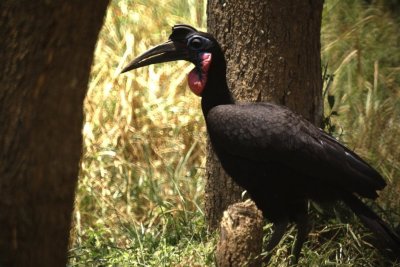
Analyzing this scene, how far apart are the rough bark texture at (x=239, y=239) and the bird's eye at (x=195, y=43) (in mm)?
1030

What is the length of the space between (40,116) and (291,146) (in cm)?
171

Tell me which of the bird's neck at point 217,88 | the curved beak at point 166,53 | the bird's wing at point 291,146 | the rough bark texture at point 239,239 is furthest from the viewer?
the curved beak at point 166,53

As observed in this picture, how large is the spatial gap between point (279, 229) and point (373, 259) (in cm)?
51

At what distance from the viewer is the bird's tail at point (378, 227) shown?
4.26m

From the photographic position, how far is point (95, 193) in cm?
561

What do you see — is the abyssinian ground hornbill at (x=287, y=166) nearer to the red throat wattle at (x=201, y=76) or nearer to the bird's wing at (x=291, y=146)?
the bird's wing at (x=291, y=146)

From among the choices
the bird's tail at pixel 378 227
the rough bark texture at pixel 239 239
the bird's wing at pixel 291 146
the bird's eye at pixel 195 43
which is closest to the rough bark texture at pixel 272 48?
the bird's eye at pixel 195 43

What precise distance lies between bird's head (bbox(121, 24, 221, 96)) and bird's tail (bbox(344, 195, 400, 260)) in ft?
3.14

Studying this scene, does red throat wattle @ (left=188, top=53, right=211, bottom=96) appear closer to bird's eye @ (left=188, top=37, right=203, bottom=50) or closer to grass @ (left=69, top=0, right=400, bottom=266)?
bird's eye @ (left=188, top=37, right=203, bottom=50)

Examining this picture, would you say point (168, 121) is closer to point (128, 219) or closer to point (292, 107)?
point (128, 219)

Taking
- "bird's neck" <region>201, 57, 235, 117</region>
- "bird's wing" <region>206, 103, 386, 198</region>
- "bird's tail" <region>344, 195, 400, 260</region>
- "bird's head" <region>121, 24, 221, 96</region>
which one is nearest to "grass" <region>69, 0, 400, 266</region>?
"bird's tail" <region>344, 195, 400, 260</region>

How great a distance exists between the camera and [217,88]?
4.51 m

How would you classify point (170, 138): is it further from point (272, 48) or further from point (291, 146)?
point (291, 146)

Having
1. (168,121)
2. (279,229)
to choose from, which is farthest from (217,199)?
(168,121)
